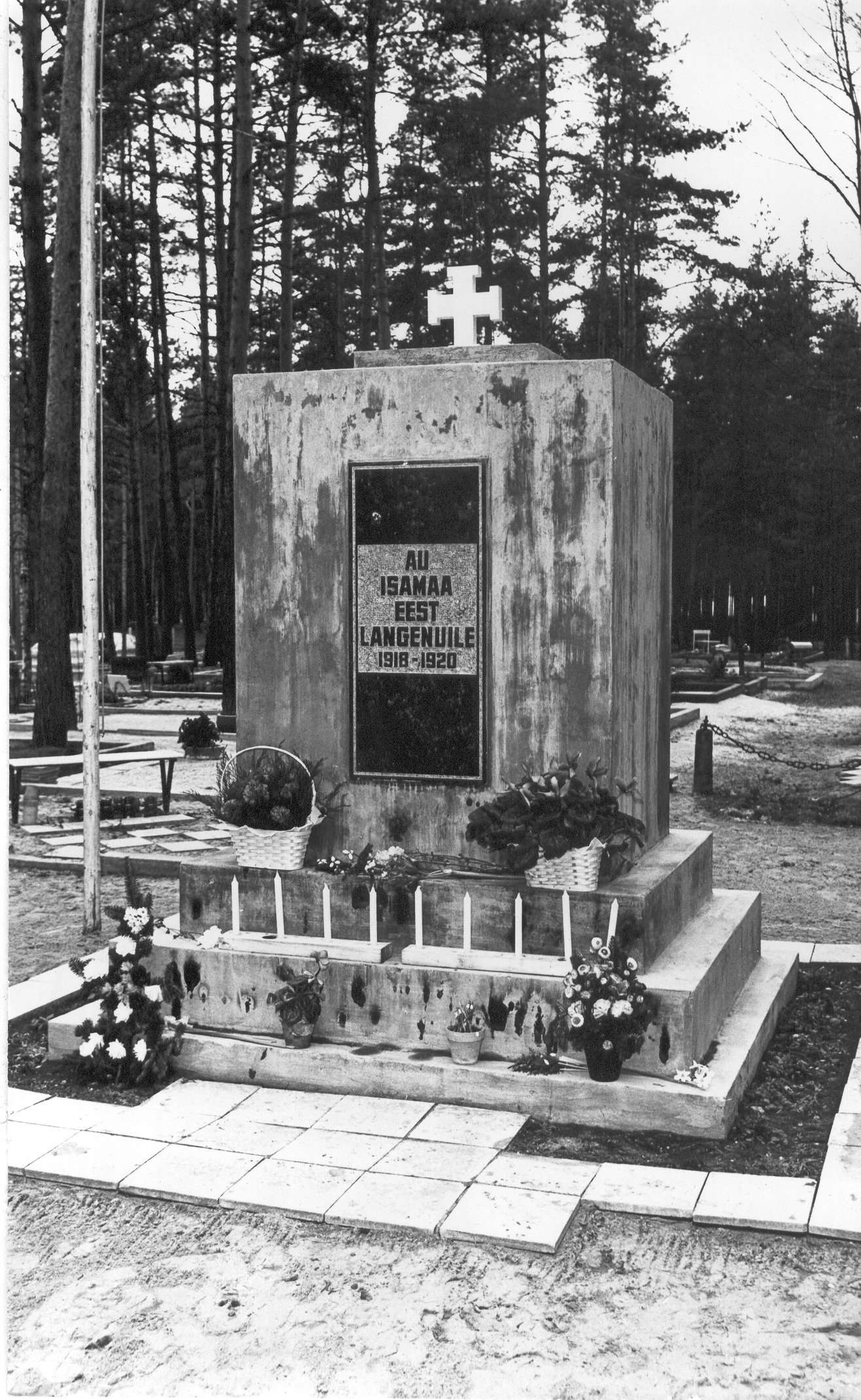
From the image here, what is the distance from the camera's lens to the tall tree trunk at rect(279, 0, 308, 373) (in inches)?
901

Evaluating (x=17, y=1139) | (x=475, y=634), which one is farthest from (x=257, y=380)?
(x=17, y=1139)

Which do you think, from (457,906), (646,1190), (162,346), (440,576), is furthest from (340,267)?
(646,1190)

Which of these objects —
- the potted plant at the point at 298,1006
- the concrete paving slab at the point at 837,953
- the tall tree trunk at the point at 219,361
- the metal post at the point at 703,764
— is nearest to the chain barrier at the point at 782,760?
the metal post at the point at 703,764

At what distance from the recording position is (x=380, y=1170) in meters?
5.00

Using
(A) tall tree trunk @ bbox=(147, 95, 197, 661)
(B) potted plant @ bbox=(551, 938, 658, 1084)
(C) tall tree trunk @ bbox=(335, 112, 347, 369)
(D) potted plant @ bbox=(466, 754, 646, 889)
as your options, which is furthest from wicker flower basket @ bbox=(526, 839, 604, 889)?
(A) tall tree trunk @ bbox=(147, 95, 197, 661)

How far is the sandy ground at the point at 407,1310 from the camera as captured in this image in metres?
3.71

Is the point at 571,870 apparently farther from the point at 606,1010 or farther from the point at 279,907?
the point at 279,907

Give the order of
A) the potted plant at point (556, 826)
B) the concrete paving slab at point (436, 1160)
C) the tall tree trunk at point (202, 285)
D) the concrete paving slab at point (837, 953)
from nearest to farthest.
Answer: the concrete paving slab at point (436, 1160) < the potted plant at point (556, 826) < the concrete paving slab at point (837, 953) < the tall tree trunk at point (202, 285)

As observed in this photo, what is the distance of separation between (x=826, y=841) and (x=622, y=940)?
7.03 metres

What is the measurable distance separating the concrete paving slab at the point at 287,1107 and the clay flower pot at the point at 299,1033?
0.62 ft

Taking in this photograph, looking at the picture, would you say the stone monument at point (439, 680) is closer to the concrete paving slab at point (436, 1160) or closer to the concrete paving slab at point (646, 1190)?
the concrete paving slab at point (436, 1160)

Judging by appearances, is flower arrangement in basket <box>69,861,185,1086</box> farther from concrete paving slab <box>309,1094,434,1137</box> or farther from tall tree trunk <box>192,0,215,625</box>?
tall tree trunk <box>192,0,215,625</box>

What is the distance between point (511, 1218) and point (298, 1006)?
62.5 inches

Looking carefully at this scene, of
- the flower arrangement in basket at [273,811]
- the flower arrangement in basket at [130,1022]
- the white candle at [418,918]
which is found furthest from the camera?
the flower arrangement in basket at [273,811]
